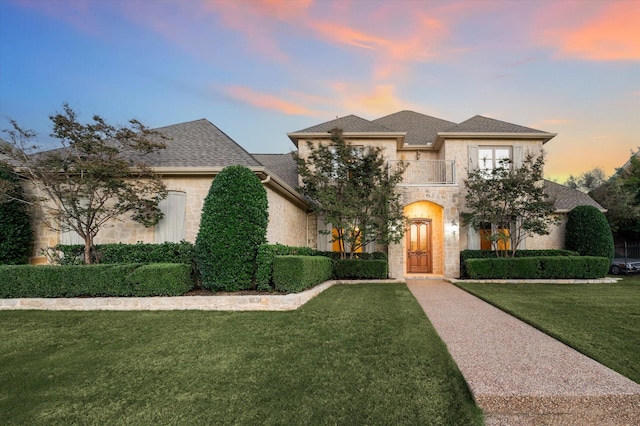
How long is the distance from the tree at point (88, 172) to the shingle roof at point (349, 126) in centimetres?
724

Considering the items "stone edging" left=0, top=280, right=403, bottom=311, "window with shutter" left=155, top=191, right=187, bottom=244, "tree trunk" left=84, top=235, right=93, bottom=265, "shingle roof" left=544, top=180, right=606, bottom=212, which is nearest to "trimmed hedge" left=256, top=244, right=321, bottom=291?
"stone edging" left=0, top=280, right=403, bottom=311

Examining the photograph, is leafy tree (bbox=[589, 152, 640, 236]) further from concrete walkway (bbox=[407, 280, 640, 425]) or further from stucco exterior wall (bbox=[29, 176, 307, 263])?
stucco exterior wall (bbox=[29, 176, 307, 263])

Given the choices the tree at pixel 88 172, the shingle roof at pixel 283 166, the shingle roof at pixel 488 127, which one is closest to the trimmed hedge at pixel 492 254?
the shingle roof at pixel 488 127

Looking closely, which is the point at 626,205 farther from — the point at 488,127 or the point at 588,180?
the point at 588,180

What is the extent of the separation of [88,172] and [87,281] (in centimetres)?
268

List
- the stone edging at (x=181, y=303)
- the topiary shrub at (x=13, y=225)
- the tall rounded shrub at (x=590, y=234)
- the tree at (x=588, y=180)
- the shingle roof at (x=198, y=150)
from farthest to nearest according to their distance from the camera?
the tree at (x=588, y=180), the tall rounded shrub at (x=590, y=234), the shingle roof at (x=198, y=150), the topiary shrub at (x=13, y=225), the stone edging at (x=181, y=303)

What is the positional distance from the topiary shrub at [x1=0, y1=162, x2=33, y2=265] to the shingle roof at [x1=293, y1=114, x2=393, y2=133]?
964 centimetres

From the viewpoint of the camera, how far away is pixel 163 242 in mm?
9039

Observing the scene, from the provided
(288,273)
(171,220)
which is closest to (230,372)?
(288,273)

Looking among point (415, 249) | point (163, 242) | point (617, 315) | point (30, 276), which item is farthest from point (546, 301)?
point (30, 276)

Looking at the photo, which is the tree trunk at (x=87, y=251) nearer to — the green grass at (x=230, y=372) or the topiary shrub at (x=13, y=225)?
the topiary shrub at (x=13, y=225)

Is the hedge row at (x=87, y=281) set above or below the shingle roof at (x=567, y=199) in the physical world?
below

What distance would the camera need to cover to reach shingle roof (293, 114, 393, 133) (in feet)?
46.6

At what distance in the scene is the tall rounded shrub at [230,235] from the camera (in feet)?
24.0
